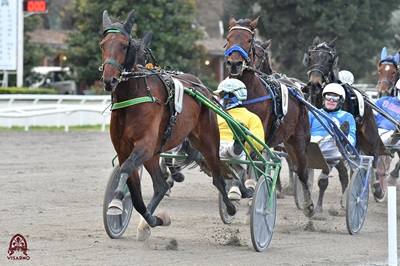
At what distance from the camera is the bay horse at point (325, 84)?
1053 centimetres

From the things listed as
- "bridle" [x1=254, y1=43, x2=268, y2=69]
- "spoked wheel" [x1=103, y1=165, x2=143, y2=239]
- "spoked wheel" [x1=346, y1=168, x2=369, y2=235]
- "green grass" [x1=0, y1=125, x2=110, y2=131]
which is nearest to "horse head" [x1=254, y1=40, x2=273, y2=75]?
"bridle" [x1=254, y1=43, x2=268, y2=69]

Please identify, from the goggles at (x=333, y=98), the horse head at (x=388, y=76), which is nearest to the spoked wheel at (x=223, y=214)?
the goggles at (x=333, y=98)

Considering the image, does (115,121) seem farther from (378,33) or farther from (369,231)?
(378,33)

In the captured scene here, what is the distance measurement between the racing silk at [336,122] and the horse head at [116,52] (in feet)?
10.7

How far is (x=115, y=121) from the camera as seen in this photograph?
303 inches

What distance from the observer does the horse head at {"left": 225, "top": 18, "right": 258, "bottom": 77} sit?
895 centimetres

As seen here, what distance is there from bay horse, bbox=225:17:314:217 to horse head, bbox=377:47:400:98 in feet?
8.59

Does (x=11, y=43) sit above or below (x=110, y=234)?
above

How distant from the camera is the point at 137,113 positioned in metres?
7.61

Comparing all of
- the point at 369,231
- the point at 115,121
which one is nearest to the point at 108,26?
the point at 115,121

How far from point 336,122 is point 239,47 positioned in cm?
179

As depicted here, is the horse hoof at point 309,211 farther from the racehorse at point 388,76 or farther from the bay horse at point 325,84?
the racehorse at point 388,76

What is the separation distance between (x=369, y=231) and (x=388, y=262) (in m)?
2.31

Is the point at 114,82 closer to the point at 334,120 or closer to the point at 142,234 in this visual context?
the point at 142,234
